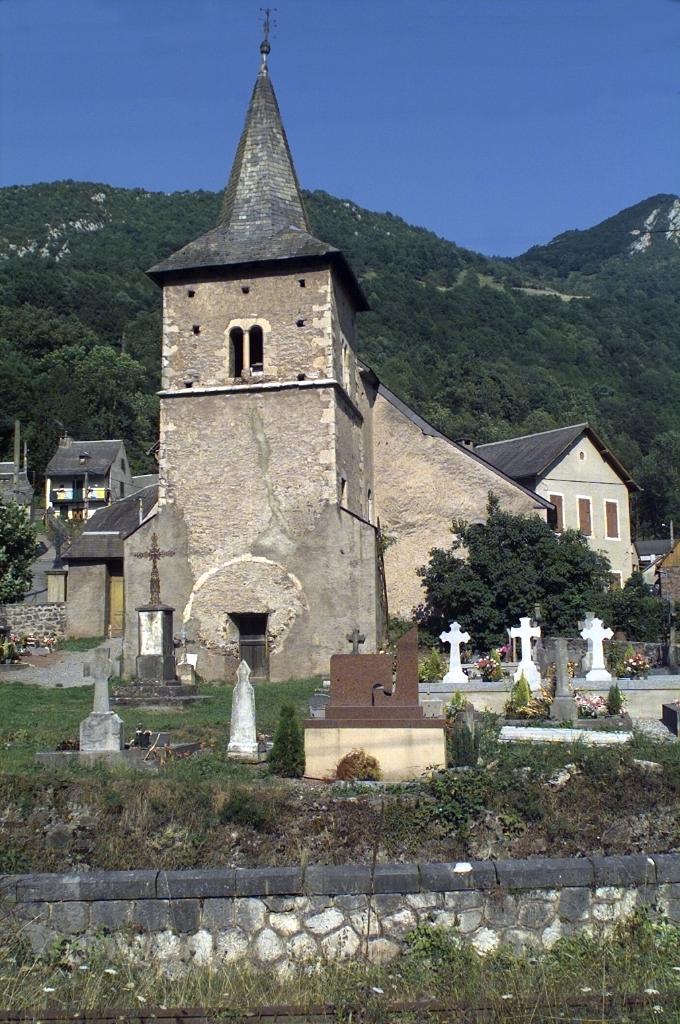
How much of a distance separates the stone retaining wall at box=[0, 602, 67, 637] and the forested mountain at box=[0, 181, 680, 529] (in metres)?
44.1

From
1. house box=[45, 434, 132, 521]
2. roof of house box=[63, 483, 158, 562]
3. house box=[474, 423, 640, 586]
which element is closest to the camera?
roof of house box=[63, 483, 158, 562]

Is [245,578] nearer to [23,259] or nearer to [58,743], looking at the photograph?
[58,743]

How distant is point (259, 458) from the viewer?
25375mm

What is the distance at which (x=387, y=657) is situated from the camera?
1227 centimetres

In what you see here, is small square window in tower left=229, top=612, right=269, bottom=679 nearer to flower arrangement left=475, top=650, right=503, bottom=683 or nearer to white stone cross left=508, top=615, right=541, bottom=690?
flower arrangement left=475, top=650, right=503, bottom=683

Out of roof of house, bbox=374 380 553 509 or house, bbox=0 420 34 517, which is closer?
roof of house, bbox=374 380 553 509

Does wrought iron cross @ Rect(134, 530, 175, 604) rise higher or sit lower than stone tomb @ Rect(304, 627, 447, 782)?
higher

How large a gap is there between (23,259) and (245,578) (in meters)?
89.0

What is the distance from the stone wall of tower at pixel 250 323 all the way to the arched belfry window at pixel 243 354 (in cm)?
15

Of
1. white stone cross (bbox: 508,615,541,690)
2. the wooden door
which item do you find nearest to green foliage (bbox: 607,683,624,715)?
white stone cross (bbox: 508,615,541,690)

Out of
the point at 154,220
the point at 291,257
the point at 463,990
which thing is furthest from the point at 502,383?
the point at 463,990

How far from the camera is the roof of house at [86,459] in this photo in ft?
225

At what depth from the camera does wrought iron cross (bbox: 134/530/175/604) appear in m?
25.0

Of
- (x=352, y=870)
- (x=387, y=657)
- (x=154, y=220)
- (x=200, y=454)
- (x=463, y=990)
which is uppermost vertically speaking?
(x=154, y=220)
